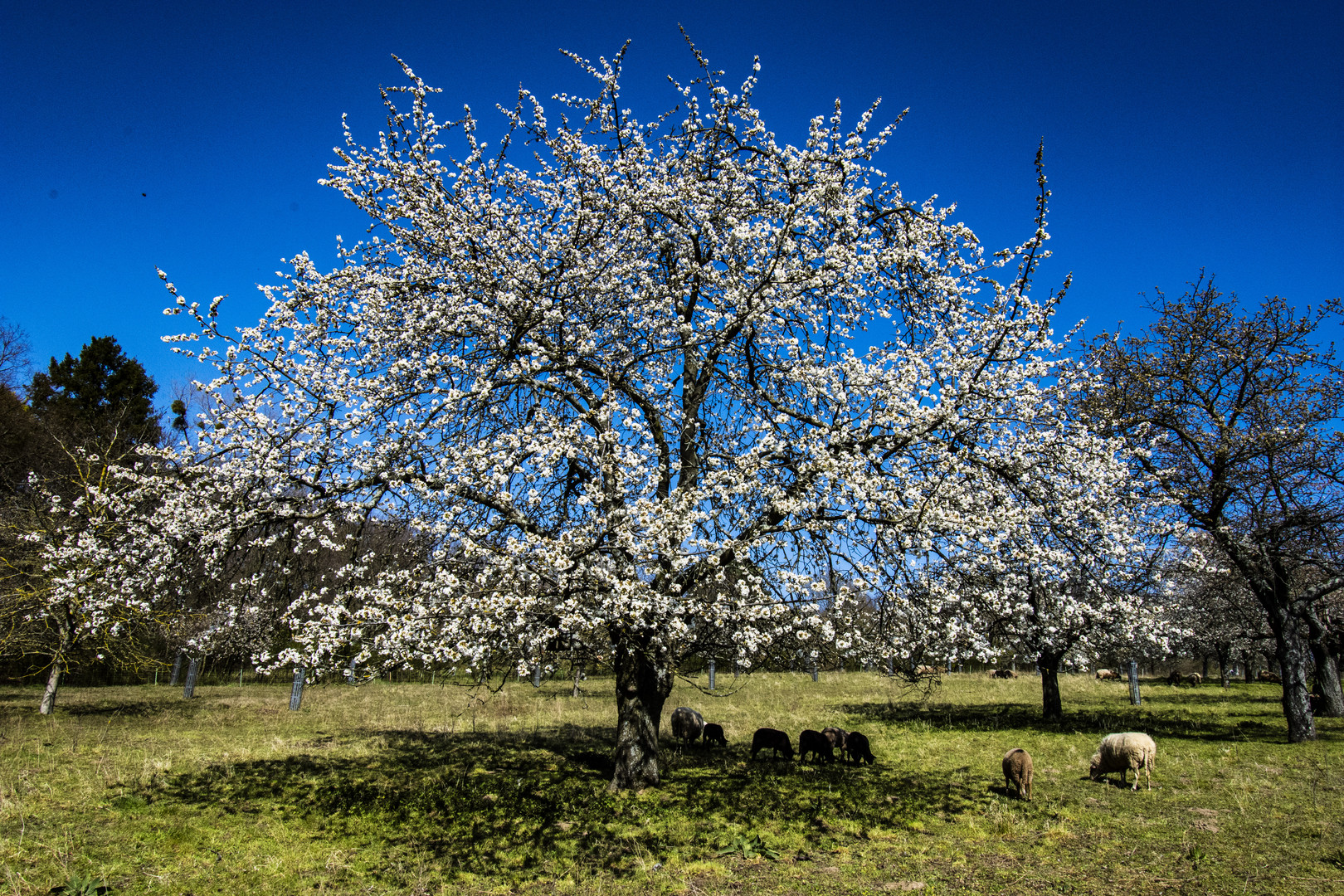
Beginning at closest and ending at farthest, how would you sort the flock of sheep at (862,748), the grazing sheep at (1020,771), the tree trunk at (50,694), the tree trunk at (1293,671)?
the grazing sheep at (1020,771), the flock of sheep at (862,748), the tree trunk at (1293,671), the tree trunk at (50,694)

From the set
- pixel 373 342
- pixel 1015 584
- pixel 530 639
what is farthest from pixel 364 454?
pixel 1015 584

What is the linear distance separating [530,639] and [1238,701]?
34.2m

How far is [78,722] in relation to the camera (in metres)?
17.5

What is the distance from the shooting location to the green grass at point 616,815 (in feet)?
26.3

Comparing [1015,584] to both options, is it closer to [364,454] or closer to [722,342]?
[722,342]

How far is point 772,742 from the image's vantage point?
15.9 meters

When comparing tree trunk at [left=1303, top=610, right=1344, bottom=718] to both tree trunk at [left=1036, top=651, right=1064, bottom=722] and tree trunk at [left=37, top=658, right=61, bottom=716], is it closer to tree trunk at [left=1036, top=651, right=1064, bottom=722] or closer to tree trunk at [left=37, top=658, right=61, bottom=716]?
tree trunk at [left=1036, top=651, right=1064, bottom=722]

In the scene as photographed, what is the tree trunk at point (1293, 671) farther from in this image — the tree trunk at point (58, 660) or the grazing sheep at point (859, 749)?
the tree trunk at point (58, 660)

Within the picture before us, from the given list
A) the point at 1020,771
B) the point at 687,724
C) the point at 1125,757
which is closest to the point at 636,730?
the point at 1020,771

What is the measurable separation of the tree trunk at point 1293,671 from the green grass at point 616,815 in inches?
22.9

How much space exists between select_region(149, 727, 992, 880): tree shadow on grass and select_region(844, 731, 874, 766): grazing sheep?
1.53ft

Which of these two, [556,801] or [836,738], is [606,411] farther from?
[836,738]

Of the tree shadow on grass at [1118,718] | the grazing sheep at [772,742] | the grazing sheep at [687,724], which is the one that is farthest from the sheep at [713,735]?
the tree shadow on grass at [1118,718]

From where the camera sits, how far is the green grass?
8016 millimetres
